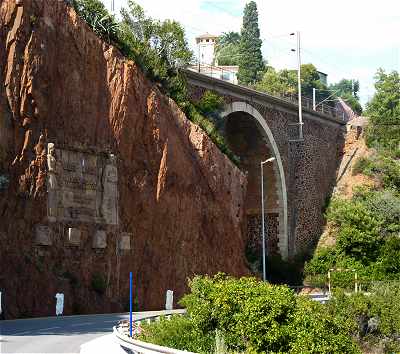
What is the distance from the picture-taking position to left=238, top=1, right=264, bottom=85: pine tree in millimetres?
106938

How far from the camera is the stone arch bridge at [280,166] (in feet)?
183

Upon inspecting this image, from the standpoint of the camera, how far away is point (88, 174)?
1369 inches

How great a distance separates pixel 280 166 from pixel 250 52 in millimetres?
54641

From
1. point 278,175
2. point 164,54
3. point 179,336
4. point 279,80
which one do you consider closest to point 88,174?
point 164,54

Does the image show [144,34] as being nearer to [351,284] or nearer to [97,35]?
[97,35]

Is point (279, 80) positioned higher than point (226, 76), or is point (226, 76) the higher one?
point (279, 80)

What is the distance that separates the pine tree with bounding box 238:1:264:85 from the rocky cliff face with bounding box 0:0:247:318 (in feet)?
214

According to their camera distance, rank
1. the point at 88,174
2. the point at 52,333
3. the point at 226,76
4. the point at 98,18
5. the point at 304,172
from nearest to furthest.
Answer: the point at 52,333
the point at 88,174
the point at 98,18
the point at 304,172
the point at 226,76

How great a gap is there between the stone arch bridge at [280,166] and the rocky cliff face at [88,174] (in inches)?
482

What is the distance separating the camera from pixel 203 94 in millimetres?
48250

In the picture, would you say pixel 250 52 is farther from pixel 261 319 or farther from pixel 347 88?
pixel 261 319

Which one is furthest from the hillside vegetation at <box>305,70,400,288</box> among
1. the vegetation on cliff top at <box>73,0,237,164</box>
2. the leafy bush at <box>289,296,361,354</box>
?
the leafy bush at <box>289,296,361,354</box>

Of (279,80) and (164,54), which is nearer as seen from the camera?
(164,54)

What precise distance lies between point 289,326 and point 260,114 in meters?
38.0
